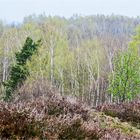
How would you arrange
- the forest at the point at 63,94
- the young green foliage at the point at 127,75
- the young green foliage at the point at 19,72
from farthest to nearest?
the young green foliage at the point at 19,72, the young green foliage at the point at 127,75, the forest at the point at 63,94

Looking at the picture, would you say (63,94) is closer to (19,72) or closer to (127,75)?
(127,75)

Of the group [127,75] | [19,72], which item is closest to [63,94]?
[127,75]

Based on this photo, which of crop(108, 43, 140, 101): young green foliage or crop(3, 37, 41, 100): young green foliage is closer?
crop(108, 43, 140, 101): young green foliage

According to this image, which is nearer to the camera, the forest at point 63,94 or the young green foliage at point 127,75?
the forest at point 63,94

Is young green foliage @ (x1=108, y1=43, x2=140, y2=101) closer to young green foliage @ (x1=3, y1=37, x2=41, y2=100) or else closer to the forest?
the forest

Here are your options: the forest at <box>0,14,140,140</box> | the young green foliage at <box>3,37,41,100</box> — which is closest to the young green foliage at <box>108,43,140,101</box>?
the forest at <box>0,14,140,140</box>

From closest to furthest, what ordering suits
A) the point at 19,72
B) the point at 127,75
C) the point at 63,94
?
the point at 63,94
the point at 127,75
the point at 19,72

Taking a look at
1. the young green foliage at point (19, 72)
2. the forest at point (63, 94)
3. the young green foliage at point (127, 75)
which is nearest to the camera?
the forest at point (63, 94)

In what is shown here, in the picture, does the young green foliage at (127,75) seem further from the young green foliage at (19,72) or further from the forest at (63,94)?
the young green foliage at (19,72)

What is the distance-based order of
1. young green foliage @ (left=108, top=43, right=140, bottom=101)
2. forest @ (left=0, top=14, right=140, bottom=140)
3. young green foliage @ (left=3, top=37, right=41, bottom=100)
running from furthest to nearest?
young green foliage @ (left=3, top=37, right=41, bottom=100), young green foliage @ (left=108, top=43, right=140, bottom=101), forest @ (left=0, top=14, right=140, bottom=140)

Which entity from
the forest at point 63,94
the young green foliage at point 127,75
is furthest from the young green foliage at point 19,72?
the young green foliage at point 127,75

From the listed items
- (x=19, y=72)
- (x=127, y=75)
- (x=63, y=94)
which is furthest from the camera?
(x=19, y=72)

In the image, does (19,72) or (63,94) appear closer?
(63,94)

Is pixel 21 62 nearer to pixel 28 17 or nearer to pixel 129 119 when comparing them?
pixel 129 119
